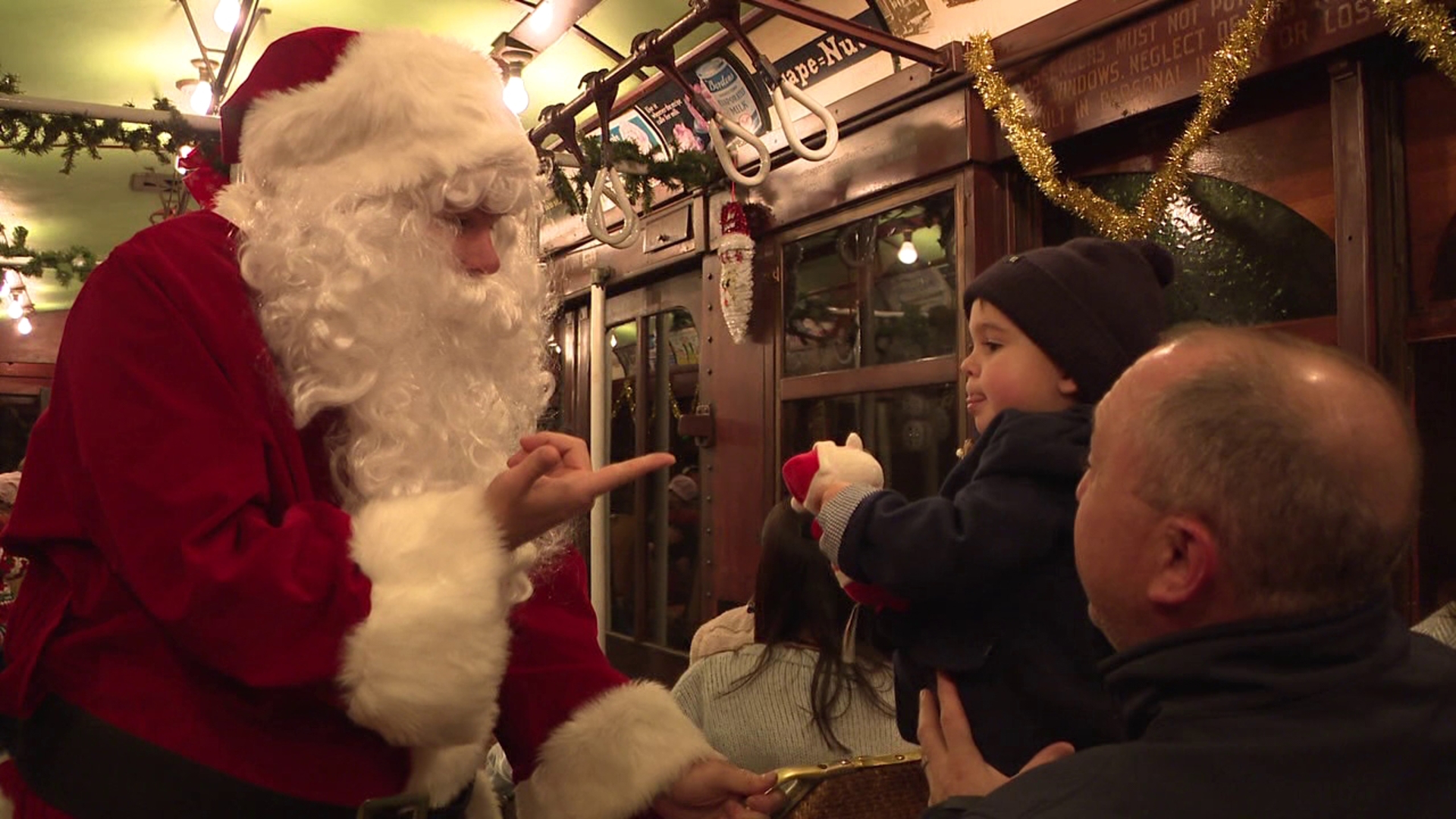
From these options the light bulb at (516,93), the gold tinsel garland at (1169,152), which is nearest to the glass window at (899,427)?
the gold tinsel garland at (1169,152)

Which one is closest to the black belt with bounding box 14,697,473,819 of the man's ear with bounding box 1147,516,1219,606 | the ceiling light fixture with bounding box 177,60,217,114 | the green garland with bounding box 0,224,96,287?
the man's ear with bounding box 1147,516,1219,606

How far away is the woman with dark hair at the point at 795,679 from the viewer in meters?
1.84

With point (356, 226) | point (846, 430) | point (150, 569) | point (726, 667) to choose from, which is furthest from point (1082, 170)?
point (150, 569)

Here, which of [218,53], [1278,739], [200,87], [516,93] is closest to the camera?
[1278,739]

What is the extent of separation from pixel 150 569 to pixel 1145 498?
86 centimetres

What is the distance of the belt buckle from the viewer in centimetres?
113

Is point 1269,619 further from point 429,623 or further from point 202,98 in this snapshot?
point 202,98

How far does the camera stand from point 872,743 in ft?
6.06

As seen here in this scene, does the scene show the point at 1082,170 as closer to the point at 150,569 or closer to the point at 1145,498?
the point at 1145,498

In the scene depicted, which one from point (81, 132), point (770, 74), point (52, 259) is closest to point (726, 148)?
point (770, 74)

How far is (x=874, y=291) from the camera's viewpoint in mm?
3225

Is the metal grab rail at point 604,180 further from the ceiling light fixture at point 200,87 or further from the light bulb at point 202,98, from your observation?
the light bulb at point 202,98

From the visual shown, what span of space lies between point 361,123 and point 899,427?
2049 millimetres

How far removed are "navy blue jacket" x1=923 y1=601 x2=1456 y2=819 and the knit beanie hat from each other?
619 millimetres
